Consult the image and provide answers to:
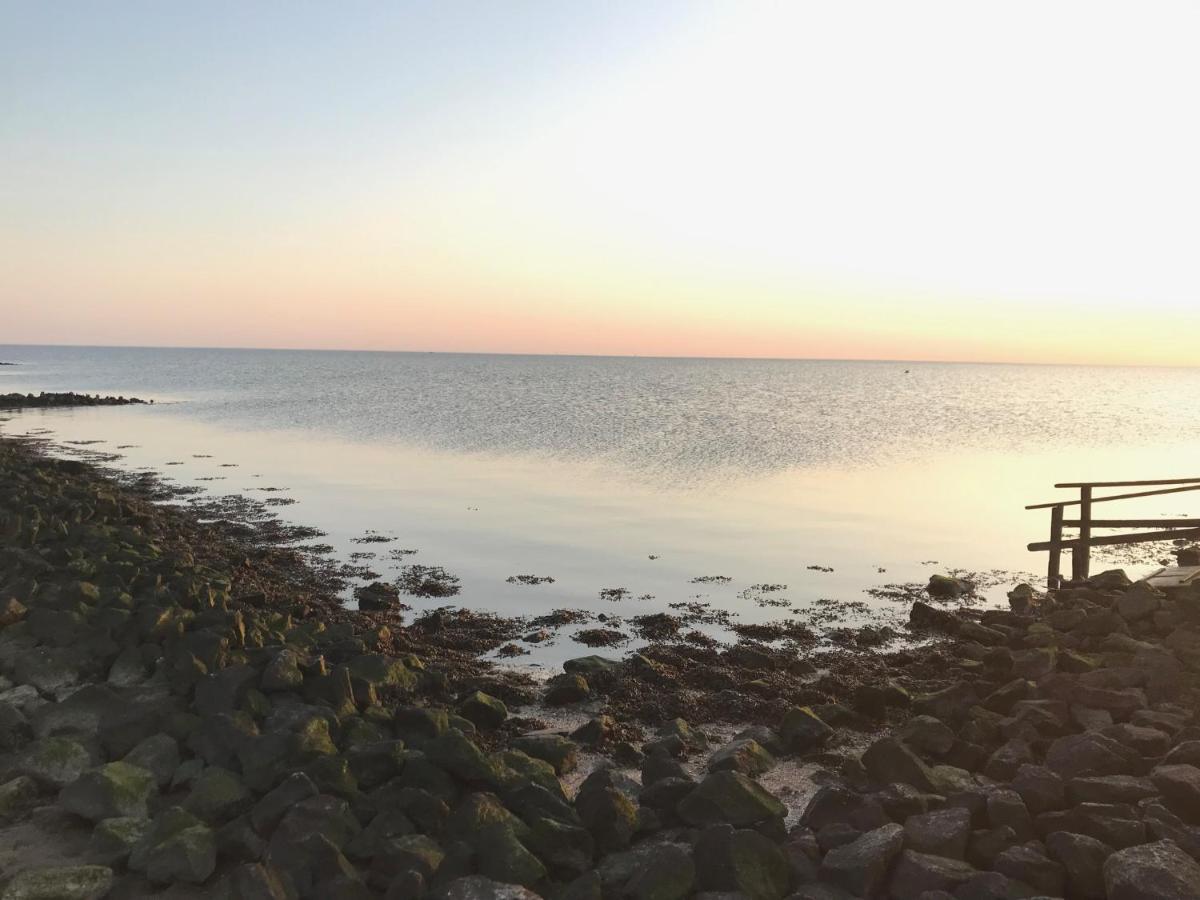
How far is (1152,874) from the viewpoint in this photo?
539 centimetres

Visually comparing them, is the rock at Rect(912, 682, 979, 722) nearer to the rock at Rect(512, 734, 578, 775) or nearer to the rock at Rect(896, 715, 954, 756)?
the rock at Rect(896, 715, 954, 756)

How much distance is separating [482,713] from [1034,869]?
19.0 feet

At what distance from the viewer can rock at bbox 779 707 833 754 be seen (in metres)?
9.19

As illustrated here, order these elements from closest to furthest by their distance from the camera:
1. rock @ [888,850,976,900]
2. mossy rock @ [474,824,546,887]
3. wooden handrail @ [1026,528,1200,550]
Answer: rock @ [888,850,976,900]
mossy rock @ [474,824,546,887]
wooden handrail @ [1026,528,1200,550]

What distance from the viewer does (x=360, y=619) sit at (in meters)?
14.3

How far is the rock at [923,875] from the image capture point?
577 cm

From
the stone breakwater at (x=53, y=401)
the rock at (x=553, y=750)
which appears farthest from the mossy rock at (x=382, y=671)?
the stone breakwater at (x=53, y=401)

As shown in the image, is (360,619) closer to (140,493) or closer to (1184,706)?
(1184,706)

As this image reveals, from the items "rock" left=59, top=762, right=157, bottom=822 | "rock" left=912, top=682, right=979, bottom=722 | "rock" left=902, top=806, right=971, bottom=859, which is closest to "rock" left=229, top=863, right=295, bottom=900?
"rock" left=59, top=762, right=157, bottom=822

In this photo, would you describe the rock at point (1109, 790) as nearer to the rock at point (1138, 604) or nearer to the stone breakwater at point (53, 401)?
the rock at point (1138, 604)

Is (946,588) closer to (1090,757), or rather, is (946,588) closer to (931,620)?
(931,620)

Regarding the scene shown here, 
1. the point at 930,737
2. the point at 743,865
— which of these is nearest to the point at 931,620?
the point at 930,737

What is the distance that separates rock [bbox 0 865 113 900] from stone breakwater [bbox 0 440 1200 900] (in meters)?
0.01

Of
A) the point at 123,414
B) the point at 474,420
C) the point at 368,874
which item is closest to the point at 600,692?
the point at 368,874
